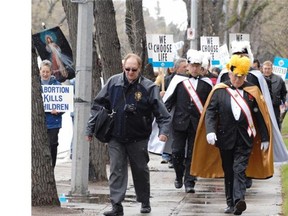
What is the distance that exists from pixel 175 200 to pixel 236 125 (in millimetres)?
2216

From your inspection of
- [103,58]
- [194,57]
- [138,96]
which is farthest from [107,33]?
[138,96]

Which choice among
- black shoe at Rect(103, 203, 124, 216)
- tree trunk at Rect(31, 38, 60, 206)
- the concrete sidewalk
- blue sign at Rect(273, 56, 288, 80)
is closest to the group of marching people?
the concrete sidewalk

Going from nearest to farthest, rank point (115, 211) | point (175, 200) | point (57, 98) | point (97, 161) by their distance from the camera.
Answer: point (115, 211), point (175, 200), point (57, 98), point (97, 161)

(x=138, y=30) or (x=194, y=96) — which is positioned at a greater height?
(x=138, y=30)

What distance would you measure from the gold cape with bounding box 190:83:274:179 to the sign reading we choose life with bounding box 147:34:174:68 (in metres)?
10.4

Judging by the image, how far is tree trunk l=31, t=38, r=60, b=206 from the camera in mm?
12172

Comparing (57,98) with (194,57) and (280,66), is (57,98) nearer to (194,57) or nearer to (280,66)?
(194,57)

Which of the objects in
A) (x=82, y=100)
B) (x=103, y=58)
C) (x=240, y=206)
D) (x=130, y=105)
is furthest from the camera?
(x=103, y=58)

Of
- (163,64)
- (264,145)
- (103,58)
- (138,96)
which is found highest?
(103,58)

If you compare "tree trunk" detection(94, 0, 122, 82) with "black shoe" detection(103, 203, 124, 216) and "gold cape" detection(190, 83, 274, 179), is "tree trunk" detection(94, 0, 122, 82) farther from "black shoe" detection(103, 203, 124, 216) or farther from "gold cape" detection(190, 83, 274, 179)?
"black shoe" detection(103, 203, 124, 216)

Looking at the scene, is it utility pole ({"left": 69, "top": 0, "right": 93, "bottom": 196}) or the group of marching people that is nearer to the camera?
the group of marching people

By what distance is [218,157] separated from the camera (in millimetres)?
13336
